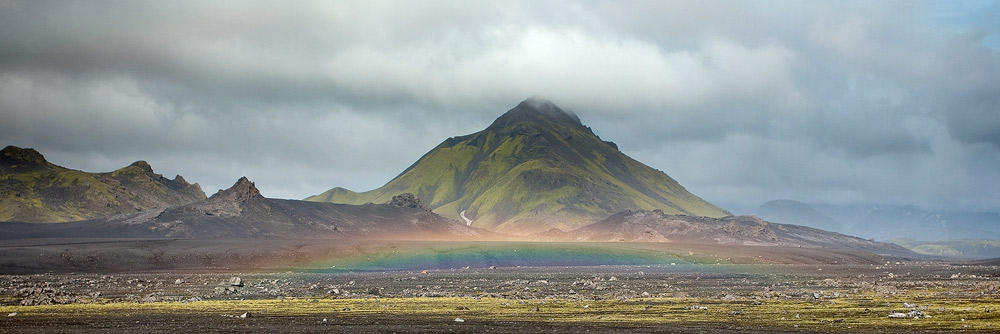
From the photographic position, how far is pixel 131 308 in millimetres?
64688

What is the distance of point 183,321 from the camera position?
54531mm

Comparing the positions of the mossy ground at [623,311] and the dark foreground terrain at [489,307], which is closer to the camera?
the dark foreground terrain at [489,307]

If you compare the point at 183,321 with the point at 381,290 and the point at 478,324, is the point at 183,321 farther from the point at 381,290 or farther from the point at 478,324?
the point at 381,290

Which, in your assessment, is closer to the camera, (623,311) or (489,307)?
(623,311)

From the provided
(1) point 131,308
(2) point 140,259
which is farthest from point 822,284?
(2) point 140,259

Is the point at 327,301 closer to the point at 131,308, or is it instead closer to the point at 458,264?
the point at 131,308

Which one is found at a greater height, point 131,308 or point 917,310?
point 917,310

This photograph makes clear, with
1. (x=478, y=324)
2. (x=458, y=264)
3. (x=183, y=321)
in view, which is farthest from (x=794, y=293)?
(x=458, y=264)

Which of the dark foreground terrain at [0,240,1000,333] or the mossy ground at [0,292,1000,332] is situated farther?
the mossy ground at [0,292,1000,332]

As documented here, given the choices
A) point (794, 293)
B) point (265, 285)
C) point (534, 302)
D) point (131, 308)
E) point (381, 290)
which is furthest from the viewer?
point (265, 285)

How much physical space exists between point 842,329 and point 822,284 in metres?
57.9

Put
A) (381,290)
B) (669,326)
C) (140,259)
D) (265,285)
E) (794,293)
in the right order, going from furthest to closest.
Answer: (140,259) → (265,285) → (381,290) → (794,293) → (669,326)

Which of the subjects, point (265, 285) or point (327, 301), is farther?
point (265, 285)

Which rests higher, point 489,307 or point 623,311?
point 623,311
